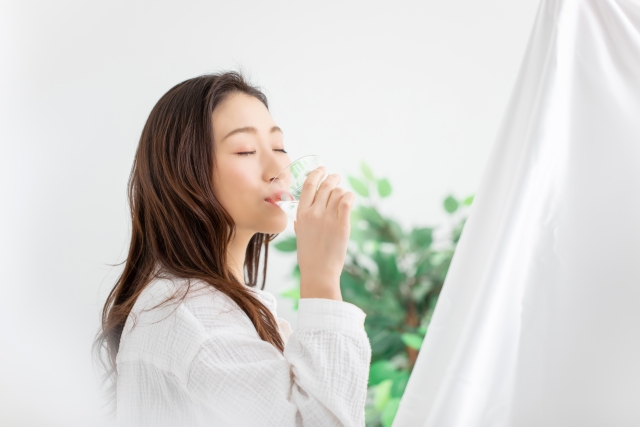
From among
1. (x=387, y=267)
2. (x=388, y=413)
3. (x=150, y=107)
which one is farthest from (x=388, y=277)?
(x=150, y=107)

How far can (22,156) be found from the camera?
1350 mm

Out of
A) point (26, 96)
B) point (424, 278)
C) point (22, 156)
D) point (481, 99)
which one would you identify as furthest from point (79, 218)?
point (481, 99)

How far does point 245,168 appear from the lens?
86 cm

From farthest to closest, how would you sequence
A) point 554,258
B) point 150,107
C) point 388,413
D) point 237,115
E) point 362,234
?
point 362,234 < point 388,413 < point 150,107 < point 237,115 < point 554,258

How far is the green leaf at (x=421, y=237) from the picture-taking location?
1.77m

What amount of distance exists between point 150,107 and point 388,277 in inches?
32.9

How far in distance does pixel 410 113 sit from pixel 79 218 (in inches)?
42.3

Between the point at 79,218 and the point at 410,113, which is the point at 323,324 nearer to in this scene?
the point at 79,218

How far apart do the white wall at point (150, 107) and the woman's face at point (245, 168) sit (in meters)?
0.64

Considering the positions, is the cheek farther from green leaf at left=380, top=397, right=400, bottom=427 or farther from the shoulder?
green leaf at left=380, top=397, right=400, bottom=427

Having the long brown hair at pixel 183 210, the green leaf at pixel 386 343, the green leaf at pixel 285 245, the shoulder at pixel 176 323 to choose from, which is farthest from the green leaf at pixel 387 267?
the shoulder at pixel 176 323

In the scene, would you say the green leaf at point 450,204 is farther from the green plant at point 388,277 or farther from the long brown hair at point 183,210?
the long brown hair at point 183,210

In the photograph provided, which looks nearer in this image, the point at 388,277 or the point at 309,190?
the point at 309,190

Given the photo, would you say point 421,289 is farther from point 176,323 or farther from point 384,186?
point 176,323
